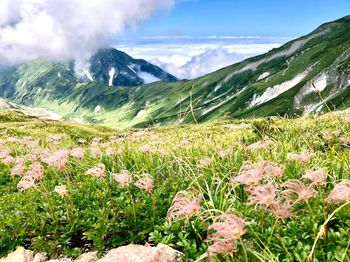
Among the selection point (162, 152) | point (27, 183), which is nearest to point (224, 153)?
point (162, 152)

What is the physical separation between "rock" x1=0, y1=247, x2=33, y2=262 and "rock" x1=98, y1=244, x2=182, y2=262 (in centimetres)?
167

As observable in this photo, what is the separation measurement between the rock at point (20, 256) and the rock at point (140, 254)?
65.9 inches

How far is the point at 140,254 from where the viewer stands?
18.7ft

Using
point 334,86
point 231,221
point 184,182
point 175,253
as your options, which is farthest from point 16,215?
point 334,86

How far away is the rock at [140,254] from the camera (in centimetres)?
547

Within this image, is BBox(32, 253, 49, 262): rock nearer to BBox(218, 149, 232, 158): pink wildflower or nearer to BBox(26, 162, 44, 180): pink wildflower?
BBox(26, 162, 44, 180): pink wildflower

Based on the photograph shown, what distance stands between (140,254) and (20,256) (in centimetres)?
272

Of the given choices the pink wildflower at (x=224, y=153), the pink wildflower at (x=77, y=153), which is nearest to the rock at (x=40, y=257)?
the pink wildflower at (x=77, y=153)

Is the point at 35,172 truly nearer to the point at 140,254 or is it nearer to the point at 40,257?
the point at 40,257

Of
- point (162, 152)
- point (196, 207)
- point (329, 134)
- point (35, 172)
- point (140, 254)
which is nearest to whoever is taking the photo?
point (196, 207)

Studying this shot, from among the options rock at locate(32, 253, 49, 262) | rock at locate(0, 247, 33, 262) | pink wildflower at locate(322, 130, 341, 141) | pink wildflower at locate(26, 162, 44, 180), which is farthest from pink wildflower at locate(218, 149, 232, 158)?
rock at locate(0, 247, 33, 262)

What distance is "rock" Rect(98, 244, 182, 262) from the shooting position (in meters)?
5.47

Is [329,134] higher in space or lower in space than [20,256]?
higher

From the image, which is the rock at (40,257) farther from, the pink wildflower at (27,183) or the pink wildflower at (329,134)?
the pink wildflower at (329,134)
